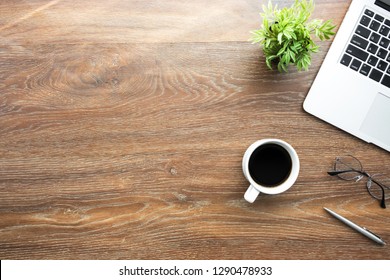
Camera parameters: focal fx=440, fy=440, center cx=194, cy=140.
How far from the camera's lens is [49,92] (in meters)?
1.00

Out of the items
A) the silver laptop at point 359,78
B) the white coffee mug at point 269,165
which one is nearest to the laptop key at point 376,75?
the silver laptop at point 359,78

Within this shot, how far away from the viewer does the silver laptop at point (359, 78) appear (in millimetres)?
959

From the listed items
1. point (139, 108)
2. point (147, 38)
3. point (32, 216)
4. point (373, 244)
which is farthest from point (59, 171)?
point (373, 244)

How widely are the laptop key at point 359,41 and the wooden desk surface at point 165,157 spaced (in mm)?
63

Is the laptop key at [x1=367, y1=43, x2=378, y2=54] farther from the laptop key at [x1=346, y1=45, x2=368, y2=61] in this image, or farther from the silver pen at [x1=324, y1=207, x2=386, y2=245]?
the silver pen at [x1=324, y1=207, x2=386, y2=245]

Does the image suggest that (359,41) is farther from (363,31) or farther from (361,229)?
(361,229)

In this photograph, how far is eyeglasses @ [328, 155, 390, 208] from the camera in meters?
0.99

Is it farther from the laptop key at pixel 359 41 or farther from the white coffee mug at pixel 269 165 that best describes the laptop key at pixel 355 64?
the white coffee mug at pixel 269 165

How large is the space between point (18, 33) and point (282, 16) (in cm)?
59

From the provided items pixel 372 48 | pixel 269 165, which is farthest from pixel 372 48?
pixel 269 165

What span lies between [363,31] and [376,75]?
100 millimetres

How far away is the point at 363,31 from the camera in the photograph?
961 mm

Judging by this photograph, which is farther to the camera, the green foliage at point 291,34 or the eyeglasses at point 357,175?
the eyeglasses at point 357,175
